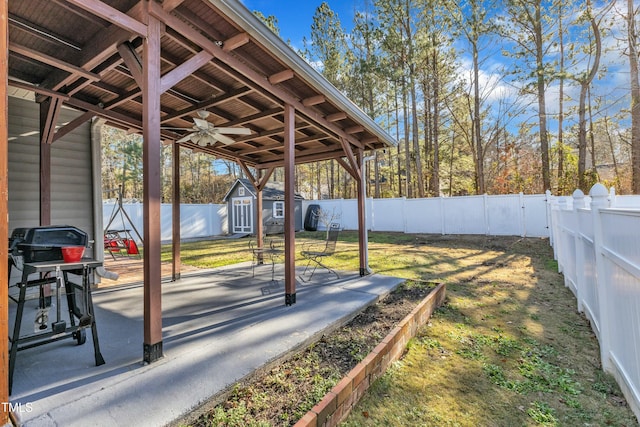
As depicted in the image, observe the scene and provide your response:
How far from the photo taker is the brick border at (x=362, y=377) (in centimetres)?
181

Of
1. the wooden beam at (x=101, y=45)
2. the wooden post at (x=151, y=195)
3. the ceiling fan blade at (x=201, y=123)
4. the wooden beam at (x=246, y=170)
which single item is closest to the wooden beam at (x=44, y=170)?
the wooden beam at (x=101, y=45)

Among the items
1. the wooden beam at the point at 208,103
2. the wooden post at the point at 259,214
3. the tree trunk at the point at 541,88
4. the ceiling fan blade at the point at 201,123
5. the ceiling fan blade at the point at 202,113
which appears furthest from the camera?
the tree trunk at the point at 541,88

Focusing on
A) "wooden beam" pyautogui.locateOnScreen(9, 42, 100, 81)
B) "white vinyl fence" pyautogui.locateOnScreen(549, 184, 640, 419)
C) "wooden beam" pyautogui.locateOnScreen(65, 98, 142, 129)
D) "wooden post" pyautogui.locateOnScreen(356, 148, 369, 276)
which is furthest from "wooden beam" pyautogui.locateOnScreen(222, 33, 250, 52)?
"wooden post" pyautogui.locateOnScreen(356, 148, 369, 276)

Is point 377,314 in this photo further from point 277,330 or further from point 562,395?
point 562,395

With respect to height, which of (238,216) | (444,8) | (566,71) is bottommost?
(238,216)

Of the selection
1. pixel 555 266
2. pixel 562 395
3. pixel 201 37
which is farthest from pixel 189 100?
pixel 555 266

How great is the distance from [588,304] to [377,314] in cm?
256

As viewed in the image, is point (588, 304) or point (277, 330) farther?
point (588, 304)

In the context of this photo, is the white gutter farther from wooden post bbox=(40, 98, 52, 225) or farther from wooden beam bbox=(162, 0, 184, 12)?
wooden post bbox=(40, 98, 52, 225)

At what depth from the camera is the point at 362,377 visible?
227 centimetres

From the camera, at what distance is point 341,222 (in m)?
15.4

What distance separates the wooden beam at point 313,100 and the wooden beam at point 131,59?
77.7 inches

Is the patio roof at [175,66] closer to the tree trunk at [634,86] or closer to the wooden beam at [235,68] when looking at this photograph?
the wooden beam at [235,68]

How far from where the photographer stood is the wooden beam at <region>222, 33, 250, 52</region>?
269 centimetres
